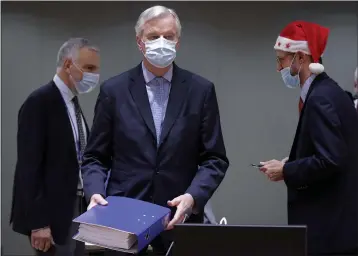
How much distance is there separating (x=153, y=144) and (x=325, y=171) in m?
0.76

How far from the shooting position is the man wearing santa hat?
87.8 inches

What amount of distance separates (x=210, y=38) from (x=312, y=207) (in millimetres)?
2029

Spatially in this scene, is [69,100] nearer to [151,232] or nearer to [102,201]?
[102,201]

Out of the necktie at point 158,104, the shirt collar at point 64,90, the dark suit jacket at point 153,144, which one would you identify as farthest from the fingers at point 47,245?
the necktie at point 158,104

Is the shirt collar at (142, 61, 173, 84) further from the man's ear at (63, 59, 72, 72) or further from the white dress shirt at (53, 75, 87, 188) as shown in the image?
the man's ear at (63, 59, 72, 72)

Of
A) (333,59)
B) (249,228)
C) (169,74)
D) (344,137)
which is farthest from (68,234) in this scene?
(333,59)

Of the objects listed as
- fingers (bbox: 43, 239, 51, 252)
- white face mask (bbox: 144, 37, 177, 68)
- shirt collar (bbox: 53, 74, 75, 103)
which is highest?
white face mask (bbox: 144, 37, 177, 68)

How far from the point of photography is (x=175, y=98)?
193cm

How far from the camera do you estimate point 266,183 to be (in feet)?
13.5

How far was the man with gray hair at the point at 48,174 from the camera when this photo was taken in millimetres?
2660

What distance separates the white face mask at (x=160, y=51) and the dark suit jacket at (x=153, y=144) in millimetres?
83

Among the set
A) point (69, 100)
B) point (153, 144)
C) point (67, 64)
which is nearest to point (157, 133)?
point (153, 144)

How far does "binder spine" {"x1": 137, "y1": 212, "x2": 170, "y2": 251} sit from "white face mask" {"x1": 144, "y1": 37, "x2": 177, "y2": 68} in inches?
22.6

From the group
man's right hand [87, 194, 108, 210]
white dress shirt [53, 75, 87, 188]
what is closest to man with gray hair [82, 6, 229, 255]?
man's right hand [87, 194, 108, 210]
